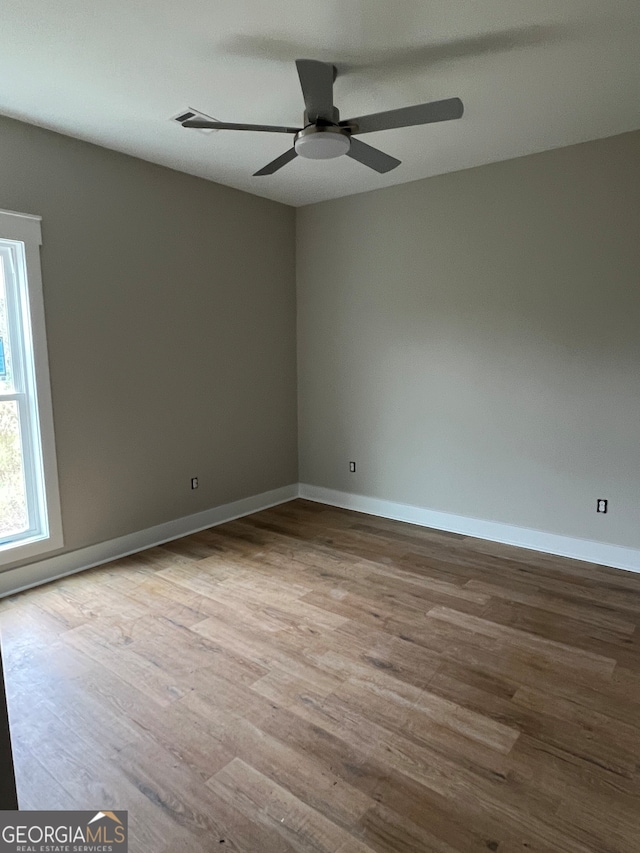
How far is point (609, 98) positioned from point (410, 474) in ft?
9.01

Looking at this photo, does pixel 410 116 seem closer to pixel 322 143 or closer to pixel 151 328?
pixel 322 143

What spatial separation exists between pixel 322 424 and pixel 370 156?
105 inches

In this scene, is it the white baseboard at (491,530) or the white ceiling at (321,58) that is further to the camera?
the white baseboard at (491,530)

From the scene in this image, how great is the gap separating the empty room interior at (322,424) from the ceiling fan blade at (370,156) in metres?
0.11

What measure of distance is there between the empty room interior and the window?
2 cm

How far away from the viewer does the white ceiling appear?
1.94 m

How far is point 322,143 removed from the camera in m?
2.26

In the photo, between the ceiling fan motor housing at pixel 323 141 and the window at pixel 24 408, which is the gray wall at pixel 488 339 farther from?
the window at pixel 24 408

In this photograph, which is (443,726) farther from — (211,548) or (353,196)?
(353,196)

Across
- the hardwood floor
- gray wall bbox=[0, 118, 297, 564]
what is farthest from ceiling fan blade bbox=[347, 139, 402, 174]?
the hardwood floor

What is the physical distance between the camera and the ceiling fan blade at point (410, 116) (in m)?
2.00

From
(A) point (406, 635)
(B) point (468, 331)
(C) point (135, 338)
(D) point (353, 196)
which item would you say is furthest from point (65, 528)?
(D) point (353, 196)

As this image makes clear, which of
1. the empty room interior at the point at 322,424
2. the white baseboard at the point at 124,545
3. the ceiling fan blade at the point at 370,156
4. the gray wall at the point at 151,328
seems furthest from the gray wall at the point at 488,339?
the ceiling fan blade at the point at 370,156

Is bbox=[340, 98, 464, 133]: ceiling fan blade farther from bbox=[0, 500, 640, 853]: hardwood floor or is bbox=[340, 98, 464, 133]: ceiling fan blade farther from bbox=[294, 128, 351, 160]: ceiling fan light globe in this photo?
bbox=[0, 500, 640, 853]: hardwood floor
